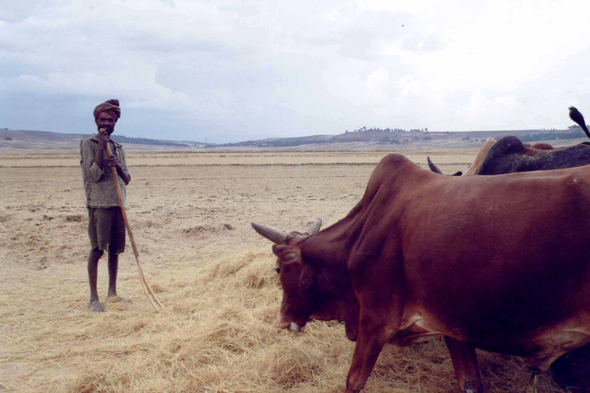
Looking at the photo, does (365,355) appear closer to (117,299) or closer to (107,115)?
(117,299)

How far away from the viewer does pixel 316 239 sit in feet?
13.5

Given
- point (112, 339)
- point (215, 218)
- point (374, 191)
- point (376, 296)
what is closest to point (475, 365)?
point (376, 296)

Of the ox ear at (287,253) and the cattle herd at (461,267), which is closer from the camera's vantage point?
the cattle herd at (461,267)

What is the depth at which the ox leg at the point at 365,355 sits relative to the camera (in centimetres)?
345

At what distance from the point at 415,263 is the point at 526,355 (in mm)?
855

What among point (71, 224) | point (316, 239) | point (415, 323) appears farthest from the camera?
point (71, 224)

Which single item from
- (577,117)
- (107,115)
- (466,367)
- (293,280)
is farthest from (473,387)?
(107,115)

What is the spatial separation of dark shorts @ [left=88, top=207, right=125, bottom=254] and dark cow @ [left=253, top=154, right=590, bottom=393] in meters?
3.19

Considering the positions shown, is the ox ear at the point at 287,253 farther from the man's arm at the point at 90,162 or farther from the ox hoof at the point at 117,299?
the ox hoof at the point at 117,299

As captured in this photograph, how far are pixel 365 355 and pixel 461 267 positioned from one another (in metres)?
1.02

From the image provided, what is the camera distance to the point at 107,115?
595 centimetres

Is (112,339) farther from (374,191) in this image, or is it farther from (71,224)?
(71,224)

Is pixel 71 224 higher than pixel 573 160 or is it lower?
lower

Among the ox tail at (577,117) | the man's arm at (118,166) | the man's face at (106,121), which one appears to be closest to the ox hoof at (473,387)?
the ox tail at (577,117)
